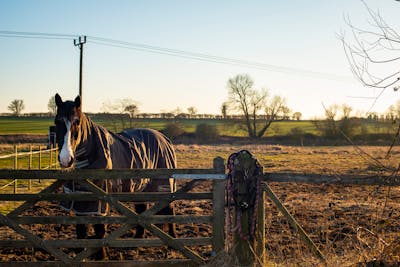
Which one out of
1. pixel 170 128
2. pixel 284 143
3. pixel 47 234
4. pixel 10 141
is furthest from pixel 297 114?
pixel 47 234

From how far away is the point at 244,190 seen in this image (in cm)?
465

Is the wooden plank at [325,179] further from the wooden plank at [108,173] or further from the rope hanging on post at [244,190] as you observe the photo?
the wooden plank at [108,173]

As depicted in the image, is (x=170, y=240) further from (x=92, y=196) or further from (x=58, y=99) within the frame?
(x=58, y=99)

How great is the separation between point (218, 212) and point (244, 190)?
43cm

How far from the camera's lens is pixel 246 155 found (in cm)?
469

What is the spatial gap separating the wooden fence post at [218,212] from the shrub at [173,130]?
39.4m

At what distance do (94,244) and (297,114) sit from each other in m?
55.4

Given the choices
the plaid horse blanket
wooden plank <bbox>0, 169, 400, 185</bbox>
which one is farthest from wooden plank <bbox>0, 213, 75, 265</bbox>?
the plaid horse blanket

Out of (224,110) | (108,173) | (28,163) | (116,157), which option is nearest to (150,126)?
(224,110)

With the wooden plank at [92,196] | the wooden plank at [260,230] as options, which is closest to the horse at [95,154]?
the wooden plank at [92,196]

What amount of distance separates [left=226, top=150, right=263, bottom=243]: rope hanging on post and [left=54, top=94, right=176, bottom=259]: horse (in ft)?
6.02

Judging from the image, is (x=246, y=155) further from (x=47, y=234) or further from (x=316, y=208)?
(x=316, y=208)

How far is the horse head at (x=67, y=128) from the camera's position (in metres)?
4.95

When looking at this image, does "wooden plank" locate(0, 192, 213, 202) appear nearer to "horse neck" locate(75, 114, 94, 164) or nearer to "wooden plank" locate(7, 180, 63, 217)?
"wooden plank" locate(7, 180, 63, 217)
